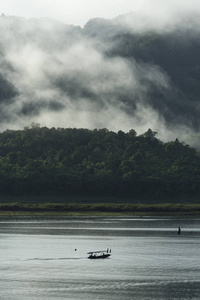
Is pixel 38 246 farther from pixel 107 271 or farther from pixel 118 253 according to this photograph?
pixel 107 271

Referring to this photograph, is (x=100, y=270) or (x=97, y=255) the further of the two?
(x=97, y=255)

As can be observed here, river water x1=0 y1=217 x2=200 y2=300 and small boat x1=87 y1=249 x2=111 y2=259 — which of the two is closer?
river water x1=0 y1=217 x2=200 y2=300

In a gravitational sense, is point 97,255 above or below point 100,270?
above

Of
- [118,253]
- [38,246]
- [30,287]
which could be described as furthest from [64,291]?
[38,246]

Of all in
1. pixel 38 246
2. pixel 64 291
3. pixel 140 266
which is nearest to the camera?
pixel 64 291

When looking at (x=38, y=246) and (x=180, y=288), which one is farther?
(x=38, y=246)

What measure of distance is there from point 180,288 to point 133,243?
7480 centimetres

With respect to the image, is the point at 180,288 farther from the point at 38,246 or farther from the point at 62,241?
the point at 62,241

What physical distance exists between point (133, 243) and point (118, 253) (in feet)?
81.3

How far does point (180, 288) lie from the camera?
106250 mm

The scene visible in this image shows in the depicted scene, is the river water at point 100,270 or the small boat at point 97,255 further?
the small boat at point 97,255

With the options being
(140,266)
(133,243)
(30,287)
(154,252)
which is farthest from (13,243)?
(30,287)

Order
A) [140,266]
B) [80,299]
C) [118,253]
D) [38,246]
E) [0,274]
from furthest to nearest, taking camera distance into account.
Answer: [38,246] < [118,253] < [140,266] < [0,274] < [80,299]

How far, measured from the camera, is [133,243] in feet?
593
